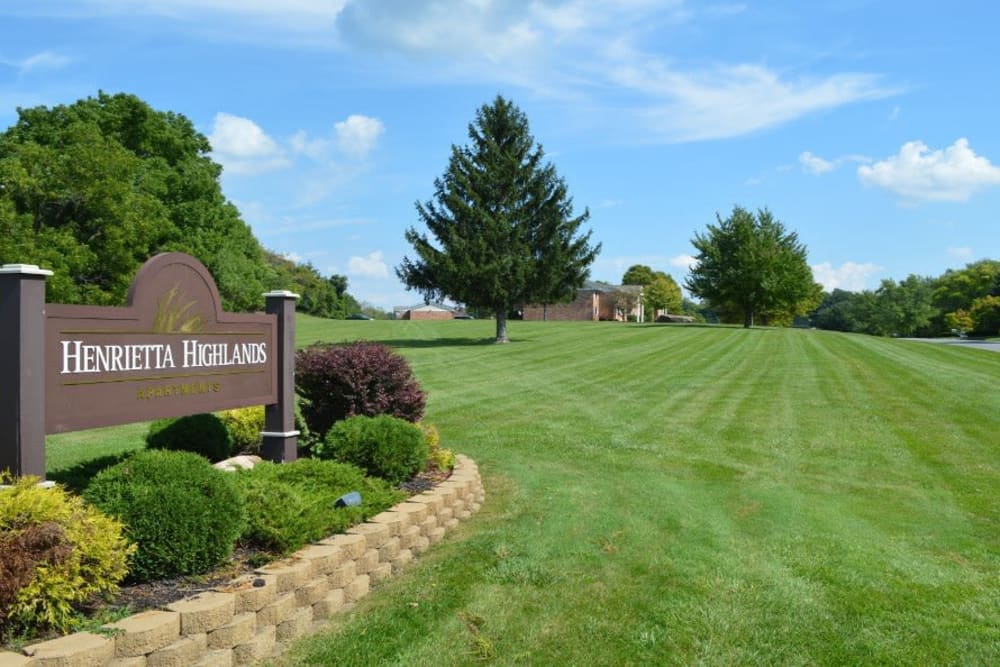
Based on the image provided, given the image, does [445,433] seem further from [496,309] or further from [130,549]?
[496,309]

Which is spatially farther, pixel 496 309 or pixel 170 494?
pixel 496 309

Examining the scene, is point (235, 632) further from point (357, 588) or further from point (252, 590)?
point (357, 588)

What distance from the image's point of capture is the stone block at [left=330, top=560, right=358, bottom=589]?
498 cm

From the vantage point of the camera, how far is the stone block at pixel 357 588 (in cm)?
507

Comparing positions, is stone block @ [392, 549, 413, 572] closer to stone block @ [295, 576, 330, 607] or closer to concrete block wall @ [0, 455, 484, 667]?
concrete block wall @ [0, 455, 484, 667]

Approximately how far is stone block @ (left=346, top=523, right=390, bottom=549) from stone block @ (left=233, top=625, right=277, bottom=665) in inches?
45.1

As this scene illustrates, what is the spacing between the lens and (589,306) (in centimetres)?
8862

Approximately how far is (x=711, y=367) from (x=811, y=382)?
4.64 metres

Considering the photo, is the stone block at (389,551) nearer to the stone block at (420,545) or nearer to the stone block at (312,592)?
the stone block at (420,545)

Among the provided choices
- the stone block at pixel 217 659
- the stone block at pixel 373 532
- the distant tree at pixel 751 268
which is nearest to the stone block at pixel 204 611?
the stone block at pixel 217 659

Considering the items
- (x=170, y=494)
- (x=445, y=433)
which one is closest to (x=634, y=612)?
(x=170, y=494)

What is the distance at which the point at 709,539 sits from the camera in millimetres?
6461

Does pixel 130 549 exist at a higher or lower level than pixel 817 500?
higher

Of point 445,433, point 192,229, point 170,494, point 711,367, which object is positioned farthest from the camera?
point 192,229
